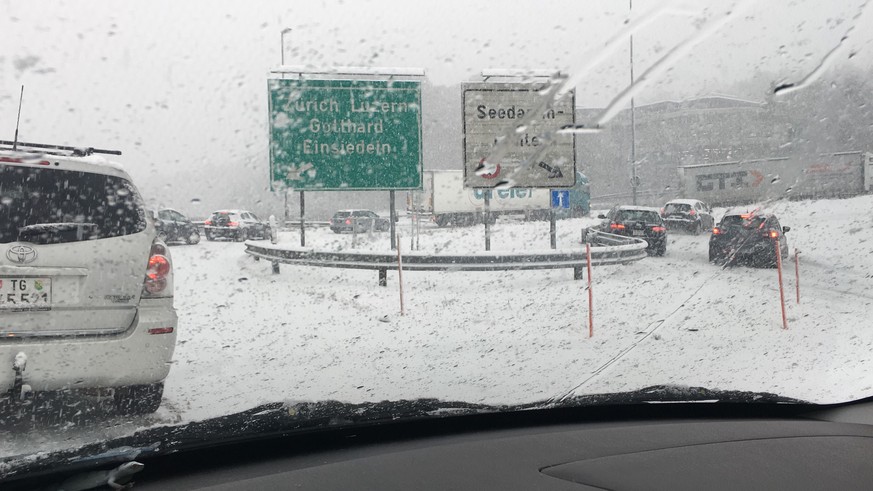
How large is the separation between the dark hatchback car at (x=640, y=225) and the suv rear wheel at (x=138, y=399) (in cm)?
310

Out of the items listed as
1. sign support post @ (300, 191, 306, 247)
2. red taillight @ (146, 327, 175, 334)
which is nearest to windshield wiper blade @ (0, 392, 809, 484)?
red taillight @ (146, 327, 175, 334)

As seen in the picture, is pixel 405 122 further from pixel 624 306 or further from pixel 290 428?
pixel 624 306

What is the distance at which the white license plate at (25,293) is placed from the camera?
2.68 meters

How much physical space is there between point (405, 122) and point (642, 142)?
148cm

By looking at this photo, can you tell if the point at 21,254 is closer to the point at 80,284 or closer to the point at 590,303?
the point at 80,284

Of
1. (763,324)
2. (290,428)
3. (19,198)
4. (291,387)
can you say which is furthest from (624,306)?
(19,198)

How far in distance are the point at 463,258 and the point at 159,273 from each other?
6.97 ft

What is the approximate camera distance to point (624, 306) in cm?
521

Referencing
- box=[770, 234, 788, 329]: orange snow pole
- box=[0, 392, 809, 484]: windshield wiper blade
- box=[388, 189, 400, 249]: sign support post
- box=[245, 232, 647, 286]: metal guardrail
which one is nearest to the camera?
box=[0, 392, 809, 484]: windshield wiper blade

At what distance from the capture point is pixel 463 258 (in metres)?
4.66

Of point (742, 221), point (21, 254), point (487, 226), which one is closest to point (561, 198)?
point (487, 226)

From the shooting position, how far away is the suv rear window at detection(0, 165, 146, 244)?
2.64 meters

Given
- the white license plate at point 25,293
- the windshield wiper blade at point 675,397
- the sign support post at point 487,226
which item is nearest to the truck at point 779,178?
the sign support post at point 487,226

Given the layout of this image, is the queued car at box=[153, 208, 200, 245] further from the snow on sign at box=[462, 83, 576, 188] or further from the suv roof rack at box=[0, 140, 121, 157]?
the snow on sign at box=[462, 83, 576, 188]
